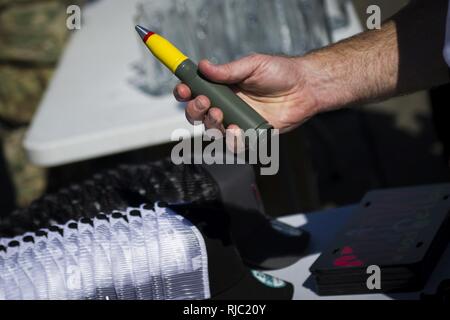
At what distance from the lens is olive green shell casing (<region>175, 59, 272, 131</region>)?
108 cm

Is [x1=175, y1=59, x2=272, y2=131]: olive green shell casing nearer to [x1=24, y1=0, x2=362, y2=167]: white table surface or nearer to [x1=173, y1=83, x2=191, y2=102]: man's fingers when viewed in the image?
[x1=173, y1=83, x2=191, y2=102]: man's fingers

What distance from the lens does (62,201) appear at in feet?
4.36

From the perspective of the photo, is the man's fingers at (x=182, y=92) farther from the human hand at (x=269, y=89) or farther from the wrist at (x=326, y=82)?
the wrist at (x=326, y=82)

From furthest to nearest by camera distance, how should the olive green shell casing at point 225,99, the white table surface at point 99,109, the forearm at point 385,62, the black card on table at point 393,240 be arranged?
the white table surface at point 99,109
the forearm at point 385,62
the black card on table at point 393,240
the olive green shell casing at point 225,99

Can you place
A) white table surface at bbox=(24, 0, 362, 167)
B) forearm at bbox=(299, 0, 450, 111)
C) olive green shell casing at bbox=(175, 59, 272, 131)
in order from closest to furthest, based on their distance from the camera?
olive green shell casing at bbox=(175, 59, 272, 131)
forearm at bbox=(299, 0, 450, 111)
white table surface at bbox=(24, 0, 362, 167)

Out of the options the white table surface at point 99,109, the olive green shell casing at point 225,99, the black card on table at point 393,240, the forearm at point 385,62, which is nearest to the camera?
the olive green shell casing at point 225,99

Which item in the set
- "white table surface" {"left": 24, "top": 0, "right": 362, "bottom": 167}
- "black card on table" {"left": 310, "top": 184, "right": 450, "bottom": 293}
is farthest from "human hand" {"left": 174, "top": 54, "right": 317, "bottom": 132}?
"white table surface" {"left": 24, "top": 0, "right": 362, "bottom": 167}

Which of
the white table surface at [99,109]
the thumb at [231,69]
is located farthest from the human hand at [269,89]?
the white table surface at [99,109]

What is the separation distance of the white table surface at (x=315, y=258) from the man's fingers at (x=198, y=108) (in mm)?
317

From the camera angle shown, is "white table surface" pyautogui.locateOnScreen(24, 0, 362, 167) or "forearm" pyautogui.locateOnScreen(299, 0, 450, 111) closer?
"forearm" pyautogui.locateOnScreen(299, 0, 450, 111)

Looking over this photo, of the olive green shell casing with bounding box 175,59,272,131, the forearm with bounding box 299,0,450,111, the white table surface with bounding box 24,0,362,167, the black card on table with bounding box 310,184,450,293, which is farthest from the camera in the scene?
the white table surface with bounding box 24,0,362,167

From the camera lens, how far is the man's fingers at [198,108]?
1121 mm

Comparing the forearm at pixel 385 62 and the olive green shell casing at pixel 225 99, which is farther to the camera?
the forearm at pixel 385 62

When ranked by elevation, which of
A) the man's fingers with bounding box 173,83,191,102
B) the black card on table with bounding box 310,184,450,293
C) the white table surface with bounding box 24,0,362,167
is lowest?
the black card on table with bounding box 310,184,450,293
